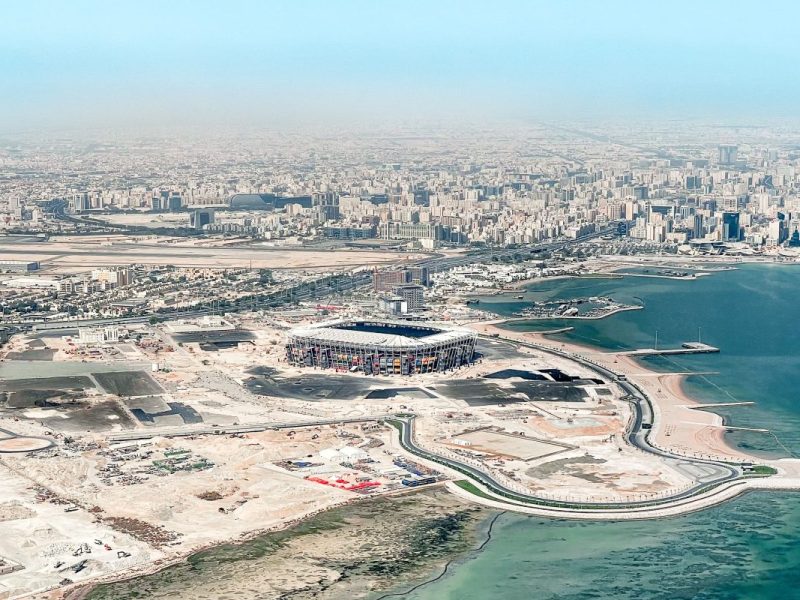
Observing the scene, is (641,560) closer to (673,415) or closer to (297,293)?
(673,415)

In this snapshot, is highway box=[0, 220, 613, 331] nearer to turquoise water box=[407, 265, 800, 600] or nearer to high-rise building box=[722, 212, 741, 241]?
high-rise building box=[722, 212, 741, 241]

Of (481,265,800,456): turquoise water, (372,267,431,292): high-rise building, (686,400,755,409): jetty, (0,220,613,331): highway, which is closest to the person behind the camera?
(481,265,800,456): turquoise water

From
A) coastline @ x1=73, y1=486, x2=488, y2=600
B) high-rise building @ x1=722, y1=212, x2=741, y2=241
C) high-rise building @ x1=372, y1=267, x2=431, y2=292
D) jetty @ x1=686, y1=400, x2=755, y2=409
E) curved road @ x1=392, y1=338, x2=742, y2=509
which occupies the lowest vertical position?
coastline @ x1=73, y1=486, x2=488, y2=600

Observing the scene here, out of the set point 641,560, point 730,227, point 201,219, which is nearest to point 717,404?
point 641,560

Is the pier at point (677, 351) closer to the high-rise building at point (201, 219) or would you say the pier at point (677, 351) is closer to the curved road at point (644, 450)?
the curved road at point (644, 450)

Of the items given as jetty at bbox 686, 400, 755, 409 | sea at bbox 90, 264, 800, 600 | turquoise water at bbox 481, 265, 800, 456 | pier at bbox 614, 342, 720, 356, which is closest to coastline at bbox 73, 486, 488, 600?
sea at bbox 90, 264, 800, 600

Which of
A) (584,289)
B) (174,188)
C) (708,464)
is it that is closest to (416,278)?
(584,289)

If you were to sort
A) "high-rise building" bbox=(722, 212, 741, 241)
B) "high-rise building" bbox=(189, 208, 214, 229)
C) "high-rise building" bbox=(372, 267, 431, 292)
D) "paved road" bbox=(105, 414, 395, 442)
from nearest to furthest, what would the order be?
"paved road" bbox=(105, 414, 395, 442), "high-rise building" bbox=(372, 267, 431, 292), "high-rise building" bbox=(722, 212, 741, 241), "high-rise building" bbox=(189, 208, 214, 229)
